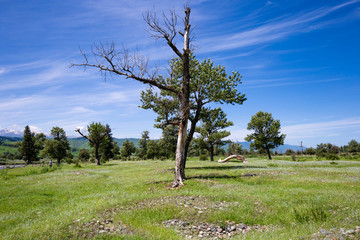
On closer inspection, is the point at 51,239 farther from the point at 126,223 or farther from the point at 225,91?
the point at 225,91

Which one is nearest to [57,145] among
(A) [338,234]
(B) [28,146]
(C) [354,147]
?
(B) [28,146]

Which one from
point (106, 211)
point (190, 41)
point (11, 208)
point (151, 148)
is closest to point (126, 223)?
point (106, 211)

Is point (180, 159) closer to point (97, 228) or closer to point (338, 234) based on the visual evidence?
point (97, 228)

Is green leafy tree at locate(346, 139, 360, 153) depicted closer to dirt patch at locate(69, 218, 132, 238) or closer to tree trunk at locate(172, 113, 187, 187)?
tree trunk at locate(172, 113, 187, 187)

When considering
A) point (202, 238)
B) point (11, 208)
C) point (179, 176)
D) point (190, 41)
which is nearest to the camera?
point (202, 238)

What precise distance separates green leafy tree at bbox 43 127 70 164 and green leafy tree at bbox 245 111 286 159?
247 ft

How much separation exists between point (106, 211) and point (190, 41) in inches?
660

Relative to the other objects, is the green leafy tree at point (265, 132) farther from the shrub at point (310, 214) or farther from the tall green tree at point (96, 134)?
the shrub at point (310, 214)

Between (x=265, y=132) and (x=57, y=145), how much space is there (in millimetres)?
81257

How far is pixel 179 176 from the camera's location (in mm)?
18547

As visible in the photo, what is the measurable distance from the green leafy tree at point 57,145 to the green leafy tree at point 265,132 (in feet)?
247

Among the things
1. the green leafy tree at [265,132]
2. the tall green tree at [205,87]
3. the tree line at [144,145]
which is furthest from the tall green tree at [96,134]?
the green leafy tree at [265,132]

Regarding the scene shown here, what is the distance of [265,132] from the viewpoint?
7006 centimetres

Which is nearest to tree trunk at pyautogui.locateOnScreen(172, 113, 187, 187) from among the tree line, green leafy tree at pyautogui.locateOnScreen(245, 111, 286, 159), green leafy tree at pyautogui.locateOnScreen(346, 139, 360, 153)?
the tree line
